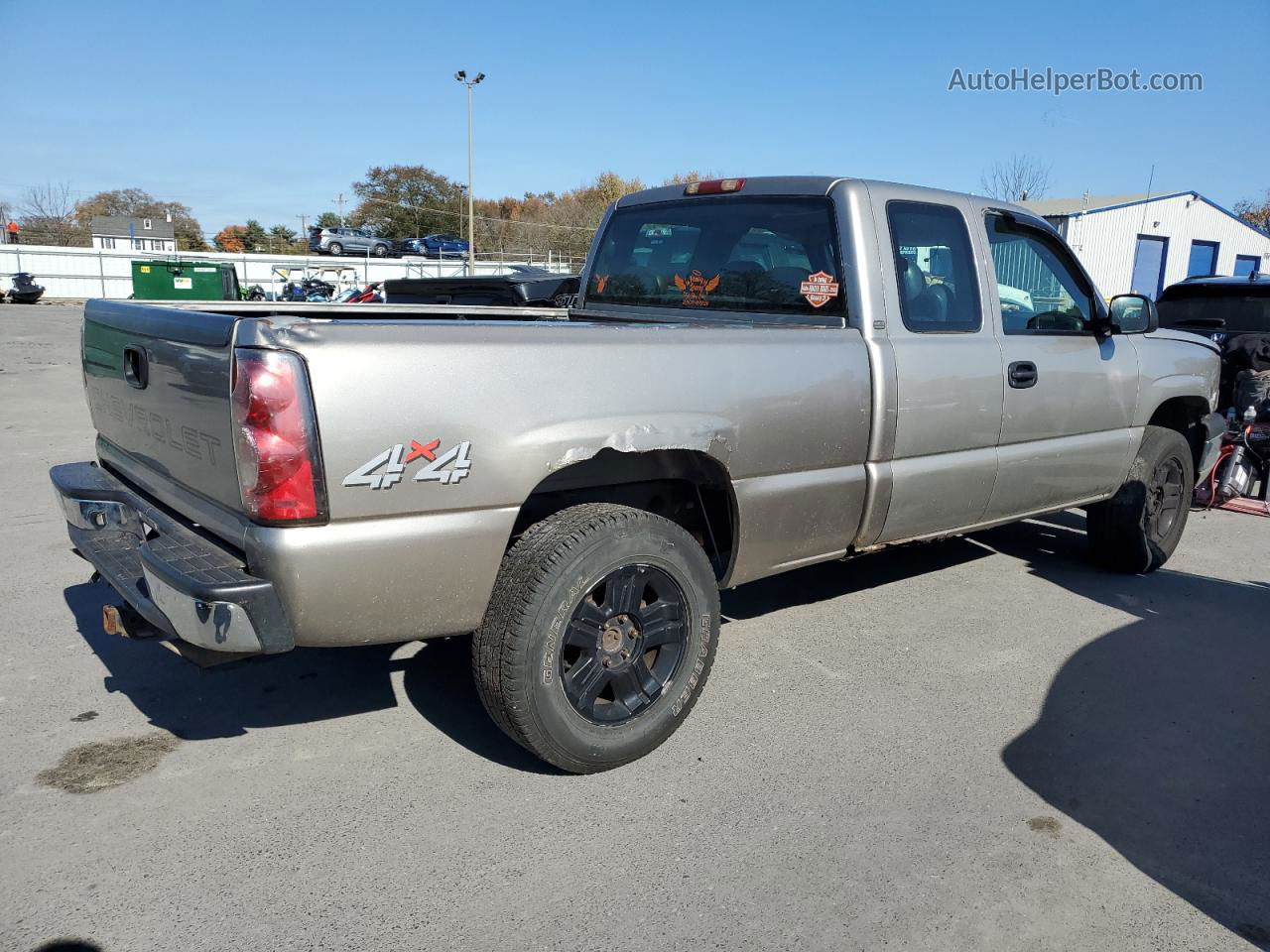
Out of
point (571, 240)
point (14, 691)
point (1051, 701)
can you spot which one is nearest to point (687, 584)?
point (1051, 701)

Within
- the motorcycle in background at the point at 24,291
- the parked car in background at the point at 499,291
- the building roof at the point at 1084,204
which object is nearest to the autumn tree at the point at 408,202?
the motorcycle in background at the point at 24,291

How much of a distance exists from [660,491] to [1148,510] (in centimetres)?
342

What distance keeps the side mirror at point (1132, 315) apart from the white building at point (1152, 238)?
1043 inches

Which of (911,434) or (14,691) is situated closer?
(14,691)

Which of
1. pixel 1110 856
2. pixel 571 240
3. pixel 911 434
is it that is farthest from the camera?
pixel 571 240

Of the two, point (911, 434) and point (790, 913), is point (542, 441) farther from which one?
point (911, 434)

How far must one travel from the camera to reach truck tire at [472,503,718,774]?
9.66 feet

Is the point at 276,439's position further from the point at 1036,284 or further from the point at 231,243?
the point at 231,243

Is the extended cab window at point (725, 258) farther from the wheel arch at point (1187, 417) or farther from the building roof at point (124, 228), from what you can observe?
the building roof at point (124, 228)

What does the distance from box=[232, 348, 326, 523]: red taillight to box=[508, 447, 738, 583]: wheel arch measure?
2.56ft

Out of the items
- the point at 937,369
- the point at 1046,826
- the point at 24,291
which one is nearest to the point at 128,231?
the point at 24,291

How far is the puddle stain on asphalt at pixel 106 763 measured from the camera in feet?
10.2

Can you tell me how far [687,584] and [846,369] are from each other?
3.60ft

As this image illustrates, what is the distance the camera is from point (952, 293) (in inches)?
169
